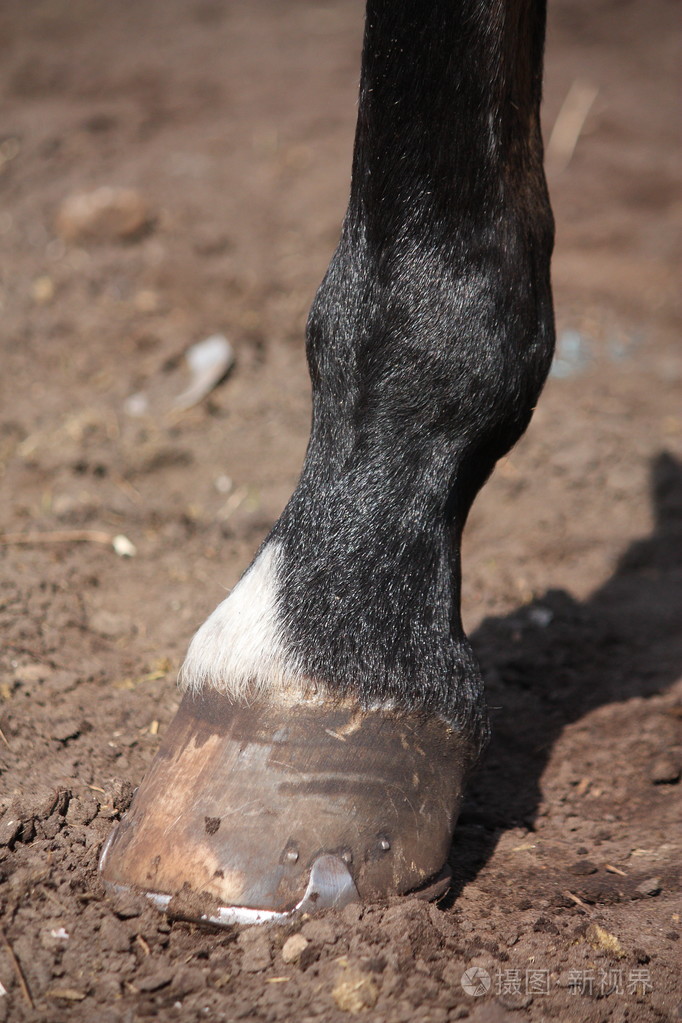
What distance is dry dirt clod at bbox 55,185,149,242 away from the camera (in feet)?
12.4

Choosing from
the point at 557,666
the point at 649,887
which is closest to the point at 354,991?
the point at 649,887

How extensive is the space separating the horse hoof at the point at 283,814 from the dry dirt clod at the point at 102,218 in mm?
2897

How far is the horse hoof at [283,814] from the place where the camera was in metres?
1.24

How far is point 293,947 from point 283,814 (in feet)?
0.55

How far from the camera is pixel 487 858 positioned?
1540mm

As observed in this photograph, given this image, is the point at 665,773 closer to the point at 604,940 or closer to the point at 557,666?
the point at 557,666

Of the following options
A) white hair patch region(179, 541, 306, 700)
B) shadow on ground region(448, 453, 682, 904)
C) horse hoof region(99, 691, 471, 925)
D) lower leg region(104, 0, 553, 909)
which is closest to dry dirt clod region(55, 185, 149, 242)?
shadow on ground region(448, 453, 682, 904)

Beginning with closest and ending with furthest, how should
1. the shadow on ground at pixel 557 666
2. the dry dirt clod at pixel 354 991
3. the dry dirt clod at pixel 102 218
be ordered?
the dry dirt clod at pixel 354 991 → the shadow on ground at pixel 557 666 → the dry dirt clod at pixel 102 218

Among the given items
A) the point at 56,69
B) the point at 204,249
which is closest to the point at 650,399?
the point at 204,249

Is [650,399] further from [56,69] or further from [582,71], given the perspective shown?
[56,69]

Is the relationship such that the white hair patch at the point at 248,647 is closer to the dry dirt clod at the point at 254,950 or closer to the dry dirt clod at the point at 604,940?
the dry dirt clod at the point at 254,950

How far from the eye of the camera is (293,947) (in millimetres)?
1213

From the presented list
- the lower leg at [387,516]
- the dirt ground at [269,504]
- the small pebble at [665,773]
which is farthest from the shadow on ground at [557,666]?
the lower leg at [387,516]

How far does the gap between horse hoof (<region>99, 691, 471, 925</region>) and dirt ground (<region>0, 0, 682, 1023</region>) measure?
49 millimetres
